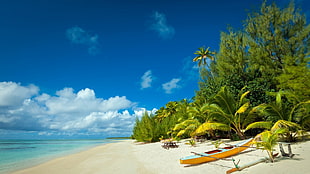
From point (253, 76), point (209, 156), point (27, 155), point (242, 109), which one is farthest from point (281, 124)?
point (27, 155)

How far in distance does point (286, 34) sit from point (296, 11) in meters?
2.34

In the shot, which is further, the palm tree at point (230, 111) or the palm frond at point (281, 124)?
the palm tree at point (230, 111)

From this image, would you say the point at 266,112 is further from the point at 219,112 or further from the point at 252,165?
the point at 252,165

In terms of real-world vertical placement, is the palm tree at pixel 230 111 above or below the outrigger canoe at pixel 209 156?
above

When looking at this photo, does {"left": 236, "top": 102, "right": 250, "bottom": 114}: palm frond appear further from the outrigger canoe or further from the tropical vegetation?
the outrigger canoe

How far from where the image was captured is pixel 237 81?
16.9m

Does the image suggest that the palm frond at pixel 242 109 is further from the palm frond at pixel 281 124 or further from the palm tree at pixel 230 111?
the palm frond at pixel 281 124

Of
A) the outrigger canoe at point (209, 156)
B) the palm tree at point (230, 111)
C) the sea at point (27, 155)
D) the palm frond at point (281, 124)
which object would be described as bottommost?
the sea at point (27, 155)

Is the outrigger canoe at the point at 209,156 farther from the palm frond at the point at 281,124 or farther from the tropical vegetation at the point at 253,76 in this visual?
the tropical vegetation at the point at 253,76

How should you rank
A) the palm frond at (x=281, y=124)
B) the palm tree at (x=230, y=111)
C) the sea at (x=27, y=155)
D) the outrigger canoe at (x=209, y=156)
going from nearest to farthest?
the outrigger canoe at (x=209, y=156) → the palm frond at (x=281, y=124) → the sea at (x=27, y=155) → the palm tree at (x=230, y=111)

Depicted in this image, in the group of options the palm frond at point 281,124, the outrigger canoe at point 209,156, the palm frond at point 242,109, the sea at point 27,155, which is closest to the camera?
the outrigger canoe at point 209,156

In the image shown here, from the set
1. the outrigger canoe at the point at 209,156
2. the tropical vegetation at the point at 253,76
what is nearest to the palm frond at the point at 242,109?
the tropical vegetation at the point at 253,76

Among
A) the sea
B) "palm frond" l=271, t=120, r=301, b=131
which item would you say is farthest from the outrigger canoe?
the sea

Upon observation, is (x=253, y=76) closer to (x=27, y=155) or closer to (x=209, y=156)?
(x=209, y=156)
